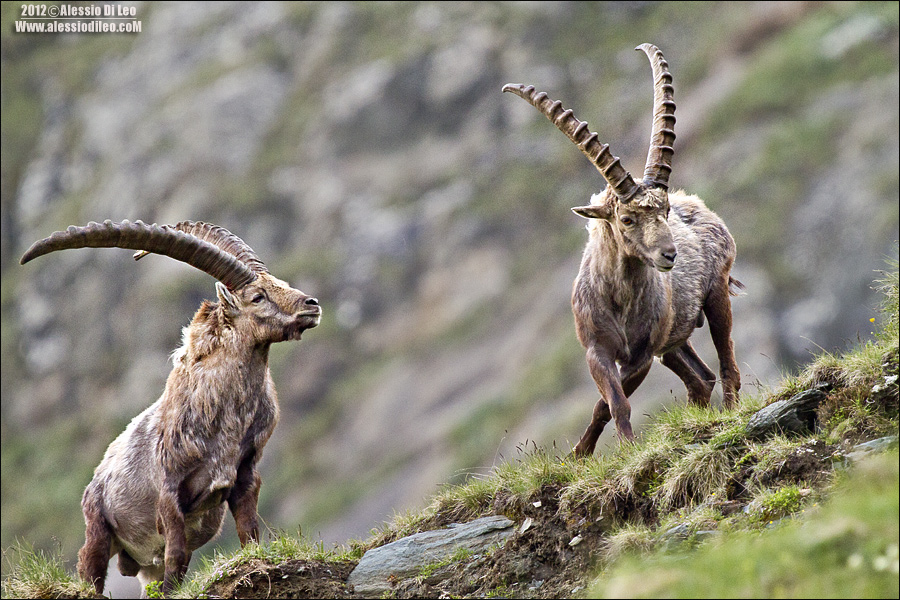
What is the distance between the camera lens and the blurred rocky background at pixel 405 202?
139 ft

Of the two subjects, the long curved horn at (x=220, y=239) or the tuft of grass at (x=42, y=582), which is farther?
the long curved horn at (x=220, y=239)

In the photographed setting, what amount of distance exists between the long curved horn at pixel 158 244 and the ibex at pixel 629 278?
3446 mm

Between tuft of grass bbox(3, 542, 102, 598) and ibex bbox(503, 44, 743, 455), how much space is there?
491 centimetres

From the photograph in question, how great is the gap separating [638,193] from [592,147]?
26.7 inches

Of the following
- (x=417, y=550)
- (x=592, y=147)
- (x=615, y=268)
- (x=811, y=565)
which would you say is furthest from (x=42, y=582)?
(x=811, y=565)

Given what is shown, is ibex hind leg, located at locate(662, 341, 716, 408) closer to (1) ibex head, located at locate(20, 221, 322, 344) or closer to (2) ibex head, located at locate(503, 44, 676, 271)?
(2) ibex head, located at locate(503, 44, 676, 271)

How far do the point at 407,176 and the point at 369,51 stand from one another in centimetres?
980

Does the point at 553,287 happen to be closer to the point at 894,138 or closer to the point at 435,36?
the point at 894,138

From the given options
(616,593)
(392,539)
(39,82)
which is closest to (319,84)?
(39,82)

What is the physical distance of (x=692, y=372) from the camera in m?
12.6

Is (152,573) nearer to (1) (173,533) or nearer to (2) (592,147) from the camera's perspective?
(1) (173,533)

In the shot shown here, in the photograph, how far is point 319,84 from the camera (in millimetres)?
61469

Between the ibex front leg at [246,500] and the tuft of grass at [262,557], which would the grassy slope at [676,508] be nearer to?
the tuft of grass at [262,557]

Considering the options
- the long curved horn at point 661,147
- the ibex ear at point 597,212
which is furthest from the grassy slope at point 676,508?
the long curved horn at point 661,147
